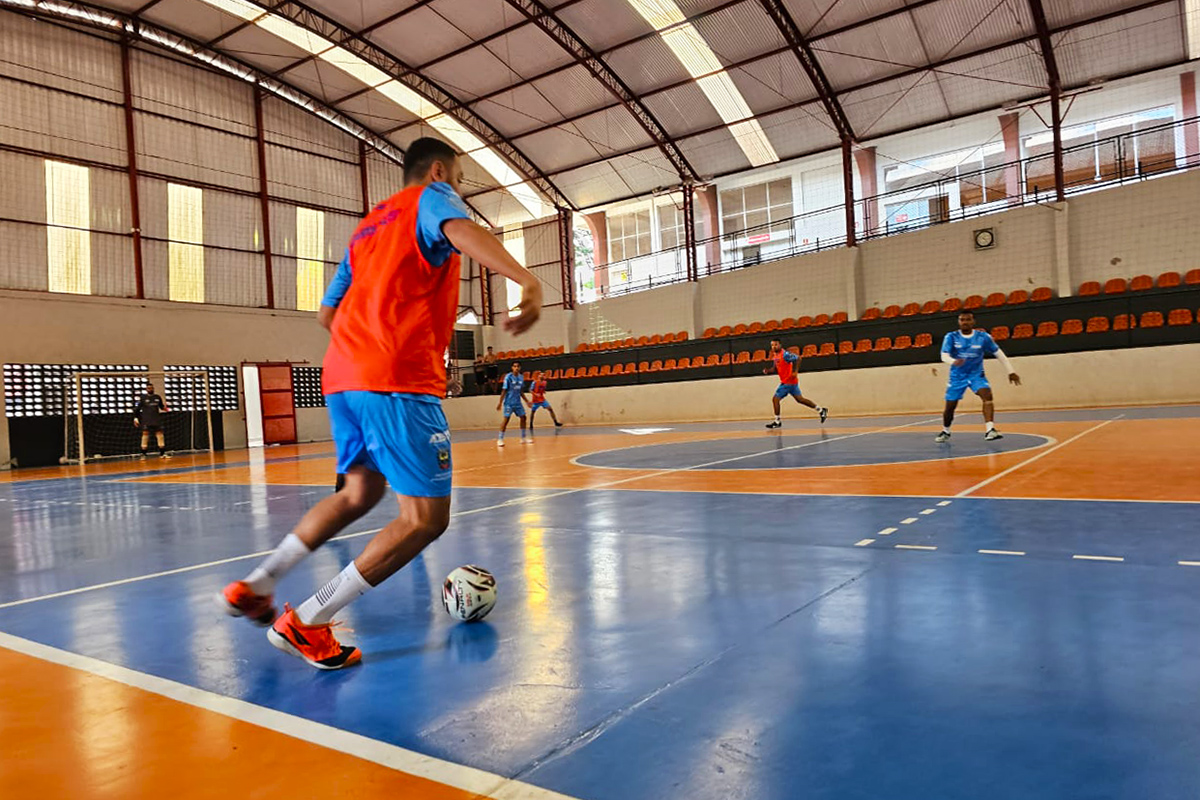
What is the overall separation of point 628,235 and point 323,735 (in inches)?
1506

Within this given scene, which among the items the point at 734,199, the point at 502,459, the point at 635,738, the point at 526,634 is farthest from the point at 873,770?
the point at 734,199

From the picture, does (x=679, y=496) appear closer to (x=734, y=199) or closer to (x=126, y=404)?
(x=126, y=404)

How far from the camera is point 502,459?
47.7 ft

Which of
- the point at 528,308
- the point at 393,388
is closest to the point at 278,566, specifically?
the point at 393,388

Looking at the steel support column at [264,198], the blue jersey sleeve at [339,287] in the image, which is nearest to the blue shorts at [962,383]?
the blue jersey sleeve at [339,287]

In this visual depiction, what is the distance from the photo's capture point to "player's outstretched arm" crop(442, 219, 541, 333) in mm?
2812

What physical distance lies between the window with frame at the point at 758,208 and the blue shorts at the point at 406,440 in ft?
104

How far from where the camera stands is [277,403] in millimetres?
30797

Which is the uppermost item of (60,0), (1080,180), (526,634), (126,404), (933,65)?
(60,0)

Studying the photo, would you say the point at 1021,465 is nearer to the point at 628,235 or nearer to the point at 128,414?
the point at 128,414

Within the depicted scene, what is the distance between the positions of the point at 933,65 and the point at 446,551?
27.4 m

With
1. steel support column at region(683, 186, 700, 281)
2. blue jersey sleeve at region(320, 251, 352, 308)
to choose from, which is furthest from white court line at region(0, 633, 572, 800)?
steel support column at region(683, 186, 700, 281)

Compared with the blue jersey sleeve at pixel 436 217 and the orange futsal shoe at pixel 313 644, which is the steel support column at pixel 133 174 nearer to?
the orange futsal shoe at pixel 313 644

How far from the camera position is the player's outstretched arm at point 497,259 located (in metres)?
2.81
